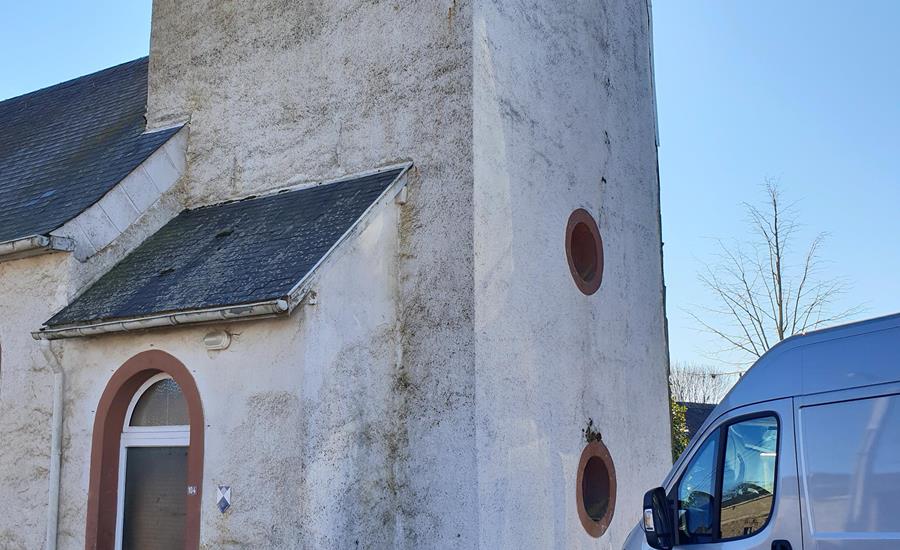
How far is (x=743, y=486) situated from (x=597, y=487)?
5007mm

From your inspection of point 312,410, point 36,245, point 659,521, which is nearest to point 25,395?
point 36,245

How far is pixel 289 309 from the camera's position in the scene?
25.4 ft

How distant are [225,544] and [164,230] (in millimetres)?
3951

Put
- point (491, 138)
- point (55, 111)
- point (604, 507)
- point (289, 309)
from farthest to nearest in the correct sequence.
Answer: point (55, 111) < point (604, 507) < point (491, 138) < point (289, 309)

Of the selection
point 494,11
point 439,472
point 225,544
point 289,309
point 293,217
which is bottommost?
point 225,544

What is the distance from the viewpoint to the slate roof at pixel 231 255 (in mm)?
8328

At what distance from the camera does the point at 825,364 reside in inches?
203

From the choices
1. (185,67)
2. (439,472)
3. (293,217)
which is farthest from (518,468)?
(185,67)

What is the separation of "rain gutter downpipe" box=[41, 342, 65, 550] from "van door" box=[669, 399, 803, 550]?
6.51 m

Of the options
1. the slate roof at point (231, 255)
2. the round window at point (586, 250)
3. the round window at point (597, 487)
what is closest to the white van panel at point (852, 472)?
the slate roof at point (231, 255)

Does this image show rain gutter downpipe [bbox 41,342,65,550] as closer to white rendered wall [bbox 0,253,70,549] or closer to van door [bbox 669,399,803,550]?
white rendered wall [bbox 0,253,70,549]

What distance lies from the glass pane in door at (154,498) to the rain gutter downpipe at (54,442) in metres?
0.74

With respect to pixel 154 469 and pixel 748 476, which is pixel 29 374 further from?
pixel 748 476

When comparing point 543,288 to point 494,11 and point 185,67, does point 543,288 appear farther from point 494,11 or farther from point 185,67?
point 185,67
